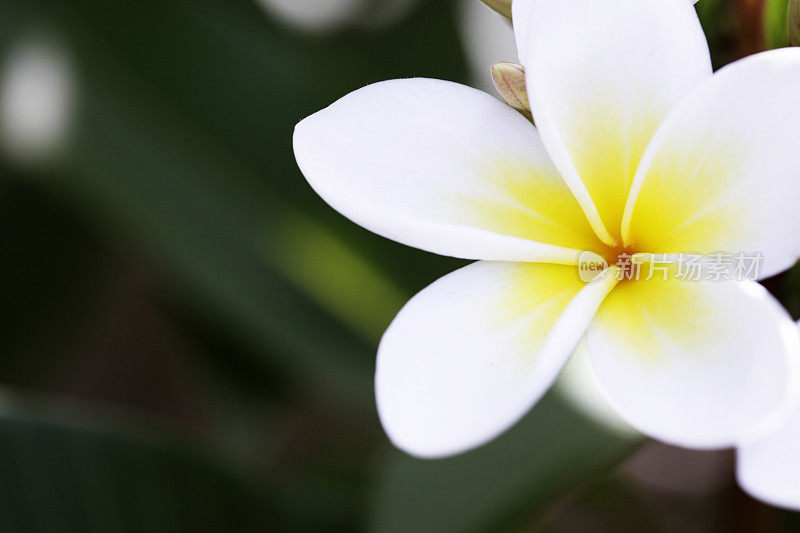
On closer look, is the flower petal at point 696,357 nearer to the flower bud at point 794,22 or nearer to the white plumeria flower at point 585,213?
the white plumeria flower at point 585,213

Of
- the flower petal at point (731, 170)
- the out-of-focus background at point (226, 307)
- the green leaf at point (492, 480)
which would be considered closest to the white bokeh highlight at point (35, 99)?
the out-of-focus background at point (226, 307)

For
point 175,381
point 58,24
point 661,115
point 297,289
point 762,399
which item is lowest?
point 762,399

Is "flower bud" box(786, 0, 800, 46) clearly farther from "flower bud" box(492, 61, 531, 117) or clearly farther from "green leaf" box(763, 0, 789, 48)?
"flower bud" box(492, 61, 531, 117)

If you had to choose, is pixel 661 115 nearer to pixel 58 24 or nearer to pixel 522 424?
pixel 522 424

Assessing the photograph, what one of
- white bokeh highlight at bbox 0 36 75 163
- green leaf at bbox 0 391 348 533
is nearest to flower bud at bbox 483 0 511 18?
green leaf at bbox 0 391 348 533

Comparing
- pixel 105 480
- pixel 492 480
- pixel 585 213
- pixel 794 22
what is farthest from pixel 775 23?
pixel 105 480

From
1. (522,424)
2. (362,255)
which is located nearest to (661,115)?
(522,424)
